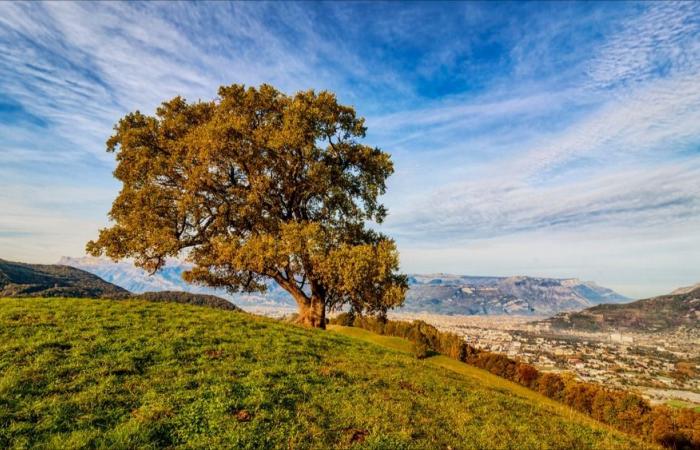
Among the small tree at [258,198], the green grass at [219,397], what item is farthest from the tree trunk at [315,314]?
the green grass at [219,397]

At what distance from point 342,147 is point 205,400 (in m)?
23.6

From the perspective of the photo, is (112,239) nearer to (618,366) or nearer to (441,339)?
(441,339)

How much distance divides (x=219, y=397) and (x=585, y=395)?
52602mm

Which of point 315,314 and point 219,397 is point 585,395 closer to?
point 315,314

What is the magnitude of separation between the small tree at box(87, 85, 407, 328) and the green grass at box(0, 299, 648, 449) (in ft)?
25.4

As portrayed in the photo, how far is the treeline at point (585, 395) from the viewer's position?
33.2m

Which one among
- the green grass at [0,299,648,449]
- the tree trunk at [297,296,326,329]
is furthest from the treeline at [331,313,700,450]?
the green grass at [0,299,648,449]

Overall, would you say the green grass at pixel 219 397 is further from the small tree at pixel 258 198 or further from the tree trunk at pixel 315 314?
the tree trunk at pixel 315 314

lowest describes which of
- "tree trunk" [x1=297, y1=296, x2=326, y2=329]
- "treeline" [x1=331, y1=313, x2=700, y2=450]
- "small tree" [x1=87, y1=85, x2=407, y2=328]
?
"treeline" [x1=331, y1=313, x2=700, y2=450]

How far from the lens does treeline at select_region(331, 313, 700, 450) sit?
109ft

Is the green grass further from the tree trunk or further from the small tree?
the tree trunk

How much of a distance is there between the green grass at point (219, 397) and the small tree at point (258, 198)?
7737 millimetres

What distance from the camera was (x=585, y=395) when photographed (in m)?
48.9

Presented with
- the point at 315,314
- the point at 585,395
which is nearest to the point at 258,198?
the point at 315,314
